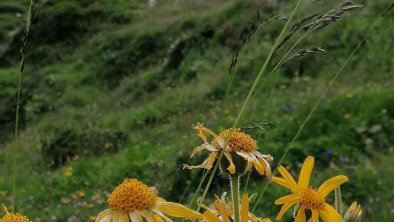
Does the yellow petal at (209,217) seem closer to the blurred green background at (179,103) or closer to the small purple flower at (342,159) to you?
the blurred green background at (179,103)

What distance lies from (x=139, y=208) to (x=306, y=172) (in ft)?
1.04

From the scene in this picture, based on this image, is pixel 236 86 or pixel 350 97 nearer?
pixel 350 97

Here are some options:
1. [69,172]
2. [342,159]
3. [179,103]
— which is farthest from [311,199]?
[179,103]

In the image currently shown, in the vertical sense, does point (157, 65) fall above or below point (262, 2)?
below

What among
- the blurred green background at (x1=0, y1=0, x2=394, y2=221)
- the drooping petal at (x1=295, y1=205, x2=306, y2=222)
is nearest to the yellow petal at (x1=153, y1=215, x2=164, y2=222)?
the drooping petal at (x1=295, y1=205, x2=306, y2=222)

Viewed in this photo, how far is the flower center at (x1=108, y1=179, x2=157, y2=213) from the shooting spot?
1054 mm

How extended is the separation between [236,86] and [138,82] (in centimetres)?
409

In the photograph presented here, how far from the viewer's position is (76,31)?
18.8 meters

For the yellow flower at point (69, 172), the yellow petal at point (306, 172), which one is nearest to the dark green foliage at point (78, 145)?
the yellow flower at point (69, 172)

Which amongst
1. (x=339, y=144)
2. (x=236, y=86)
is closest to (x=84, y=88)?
(x=236, y=86)

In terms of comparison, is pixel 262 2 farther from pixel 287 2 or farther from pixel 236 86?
pixel 236 86

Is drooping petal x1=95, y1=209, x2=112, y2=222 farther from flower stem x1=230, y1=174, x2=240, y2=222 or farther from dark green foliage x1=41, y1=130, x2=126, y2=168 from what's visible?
dark green foliage x1=41, y1=130, x2=126, y2=168

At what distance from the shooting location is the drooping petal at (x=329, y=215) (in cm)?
112

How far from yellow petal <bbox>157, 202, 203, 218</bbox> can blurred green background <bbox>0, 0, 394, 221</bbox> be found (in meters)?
0.38
